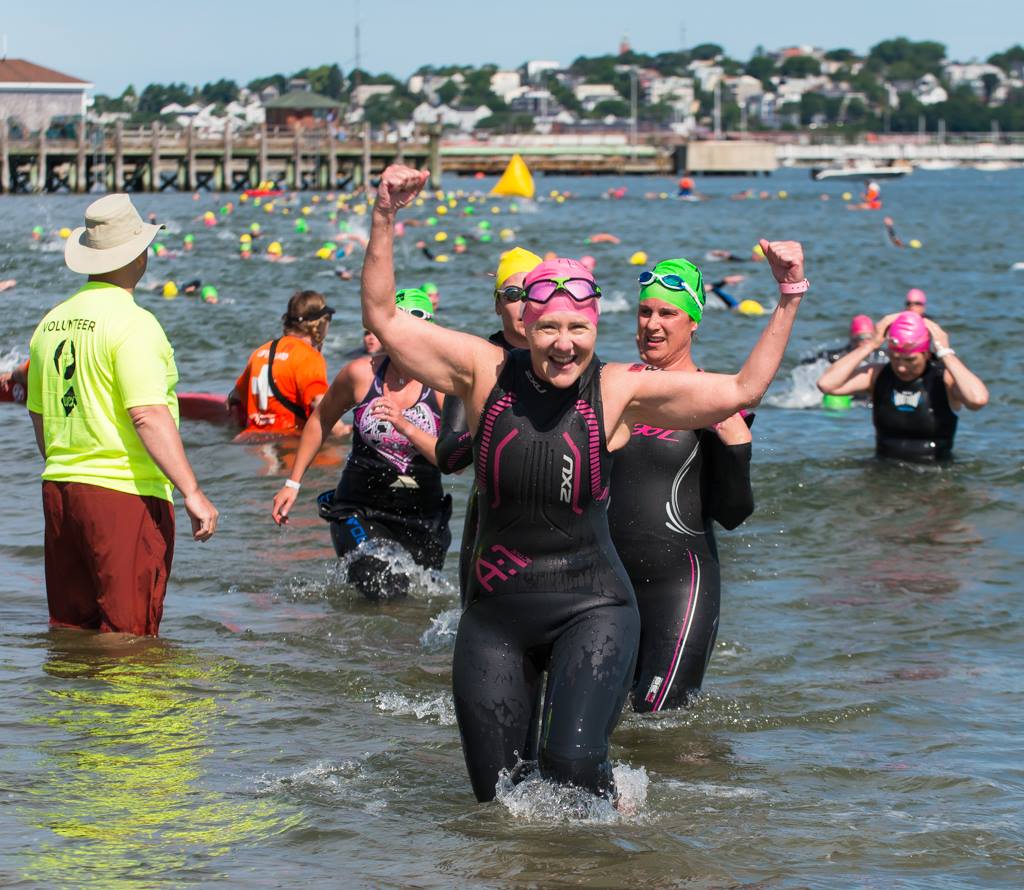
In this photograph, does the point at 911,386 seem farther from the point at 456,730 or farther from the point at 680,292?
the point at 456,730

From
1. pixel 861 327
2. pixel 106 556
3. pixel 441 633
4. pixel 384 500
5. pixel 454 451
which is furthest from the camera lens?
pixel 861 327

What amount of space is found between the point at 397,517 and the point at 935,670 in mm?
2765

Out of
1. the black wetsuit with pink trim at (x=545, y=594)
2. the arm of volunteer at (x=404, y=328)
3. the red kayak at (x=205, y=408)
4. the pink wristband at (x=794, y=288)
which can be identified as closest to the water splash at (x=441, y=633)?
the black wetsuit with pink trim at (x=545, y=594)

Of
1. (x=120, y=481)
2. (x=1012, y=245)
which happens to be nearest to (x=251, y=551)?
(x=120, y=481)

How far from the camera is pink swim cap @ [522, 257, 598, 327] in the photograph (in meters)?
4.45

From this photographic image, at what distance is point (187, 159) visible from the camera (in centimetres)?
6931

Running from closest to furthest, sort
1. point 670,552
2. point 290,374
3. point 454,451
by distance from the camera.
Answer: point 454,451, point 670,552, point 290,374

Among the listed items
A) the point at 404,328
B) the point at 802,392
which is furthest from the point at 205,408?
the point at 404,328

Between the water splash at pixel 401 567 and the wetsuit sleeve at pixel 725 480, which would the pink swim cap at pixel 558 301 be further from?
the water splash at pixel 401 567

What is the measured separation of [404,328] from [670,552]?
1.79m

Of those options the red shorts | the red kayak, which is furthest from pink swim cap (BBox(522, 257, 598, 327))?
the red kayak

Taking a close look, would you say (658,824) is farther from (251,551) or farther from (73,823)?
(251,551)

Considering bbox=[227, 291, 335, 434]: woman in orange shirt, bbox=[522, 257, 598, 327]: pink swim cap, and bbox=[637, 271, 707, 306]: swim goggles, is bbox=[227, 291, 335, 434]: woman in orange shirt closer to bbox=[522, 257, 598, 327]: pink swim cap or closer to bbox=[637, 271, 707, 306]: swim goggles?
bbox=[637, 271, 707, 306]: swim goggles

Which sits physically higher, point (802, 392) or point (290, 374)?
point (290, 374)
